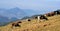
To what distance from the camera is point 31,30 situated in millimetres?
32219

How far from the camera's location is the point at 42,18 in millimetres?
42750

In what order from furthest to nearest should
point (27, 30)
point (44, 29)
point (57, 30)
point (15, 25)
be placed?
point (15, 25) < point (27, 30) < point (44, 29) < point (57, 30)

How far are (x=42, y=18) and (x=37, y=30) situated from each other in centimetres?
1148

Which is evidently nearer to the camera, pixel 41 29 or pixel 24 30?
pixel 41 29

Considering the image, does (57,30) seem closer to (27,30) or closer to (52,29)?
(52,29)

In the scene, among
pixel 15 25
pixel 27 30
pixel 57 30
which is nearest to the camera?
pixel 57 30

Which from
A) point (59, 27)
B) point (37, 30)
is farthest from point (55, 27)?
point (37, 30)

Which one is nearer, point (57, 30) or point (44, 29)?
point (57, 30)

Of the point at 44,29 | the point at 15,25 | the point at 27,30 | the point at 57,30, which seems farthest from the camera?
the point at 15,25

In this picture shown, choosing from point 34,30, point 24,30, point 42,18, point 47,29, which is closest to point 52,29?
point 47,29

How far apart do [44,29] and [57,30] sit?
2.53 metres

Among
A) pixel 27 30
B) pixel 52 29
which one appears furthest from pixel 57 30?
pixel 27 30

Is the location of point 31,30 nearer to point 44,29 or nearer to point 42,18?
point 44,29

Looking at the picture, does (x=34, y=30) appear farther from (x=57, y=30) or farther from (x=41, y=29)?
(x=57, y=30)
